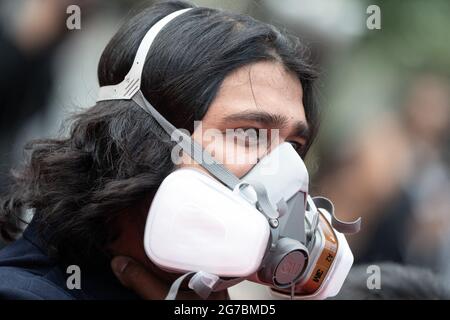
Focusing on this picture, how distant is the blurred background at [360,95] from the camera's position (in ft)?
10.3

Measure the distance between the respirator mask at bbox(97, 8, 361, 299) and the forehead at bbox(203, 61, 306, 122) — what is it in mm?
108

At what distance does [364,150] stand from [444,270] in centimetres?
66

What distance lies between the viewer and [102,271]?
2021 millimetres

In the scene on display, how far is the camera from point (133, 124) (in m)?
2.11

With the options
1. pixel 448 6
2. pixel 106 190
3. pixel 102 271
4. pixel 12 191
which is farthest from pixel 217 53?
pixel 448 6

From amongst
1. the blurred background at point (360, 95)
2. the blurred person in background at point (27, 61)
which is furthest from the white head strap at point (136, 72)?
the blurred person in background at point (27, 61)

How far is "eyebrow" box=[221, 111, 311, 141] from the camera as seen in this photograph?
80.0 inches

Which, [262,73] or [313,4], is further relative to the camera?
[313,4]

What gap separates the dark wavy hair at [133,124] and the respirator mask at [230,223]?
0.16ft

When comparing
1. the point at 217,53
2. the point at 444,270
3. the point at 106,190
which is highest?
the point at 217,53

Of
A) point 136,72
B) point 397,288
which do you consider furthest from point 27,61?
point 397,288

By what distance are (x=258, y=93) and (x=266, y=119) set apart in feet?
0.25

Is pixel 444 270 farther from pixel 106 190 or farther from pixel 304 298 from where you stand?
pixel 106 190

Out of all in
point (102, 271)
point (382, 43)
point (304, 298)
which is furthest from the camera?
point (382, 43)
